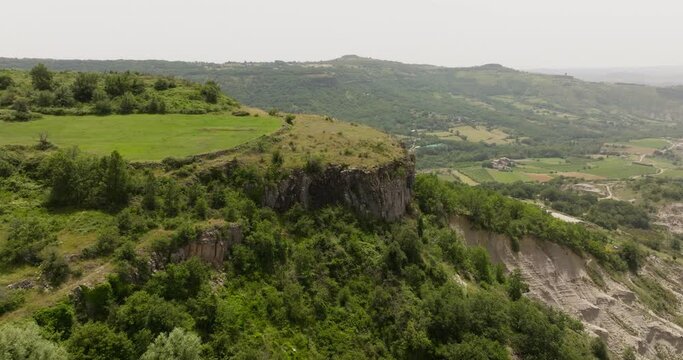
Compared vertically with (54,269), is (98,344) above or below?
below

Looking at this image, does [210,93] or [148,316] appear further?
[210,93]

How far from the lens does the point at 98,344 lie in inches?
782

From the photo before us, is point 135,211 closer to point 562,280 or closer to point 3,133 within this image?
point 3,133

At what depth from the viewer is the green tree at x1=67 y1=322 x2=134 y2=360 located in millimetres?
19562

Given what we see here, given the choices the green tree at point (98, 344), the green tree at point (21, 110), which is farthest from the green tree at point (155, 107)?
the green tree at point (98, 344)

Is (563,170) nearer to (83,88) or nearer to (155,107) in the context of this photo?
(155,107)

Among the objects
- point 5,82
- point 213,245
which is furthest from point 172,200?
point 5,82

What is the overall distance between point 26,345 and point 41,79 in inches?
1633

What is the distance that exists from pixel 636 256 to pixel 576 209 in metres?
49.2

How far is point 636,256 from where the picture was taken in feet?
213

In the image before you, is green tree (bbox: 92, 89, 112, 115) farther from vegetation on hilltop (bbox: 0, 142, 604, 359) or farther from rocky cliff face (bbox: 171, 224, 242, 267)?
rocky cliff face (bbox: 171, 224, 242, 267)

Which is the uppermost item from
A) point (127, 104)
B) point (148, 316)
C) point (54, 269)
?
point (127, 104)

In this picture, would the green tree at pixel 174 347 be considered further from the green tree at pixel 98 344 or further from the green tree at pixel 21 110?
the green tree at pixel 21 110

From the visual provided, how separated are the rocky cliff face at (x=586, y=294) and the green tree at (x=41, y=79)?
4859 centimetres
